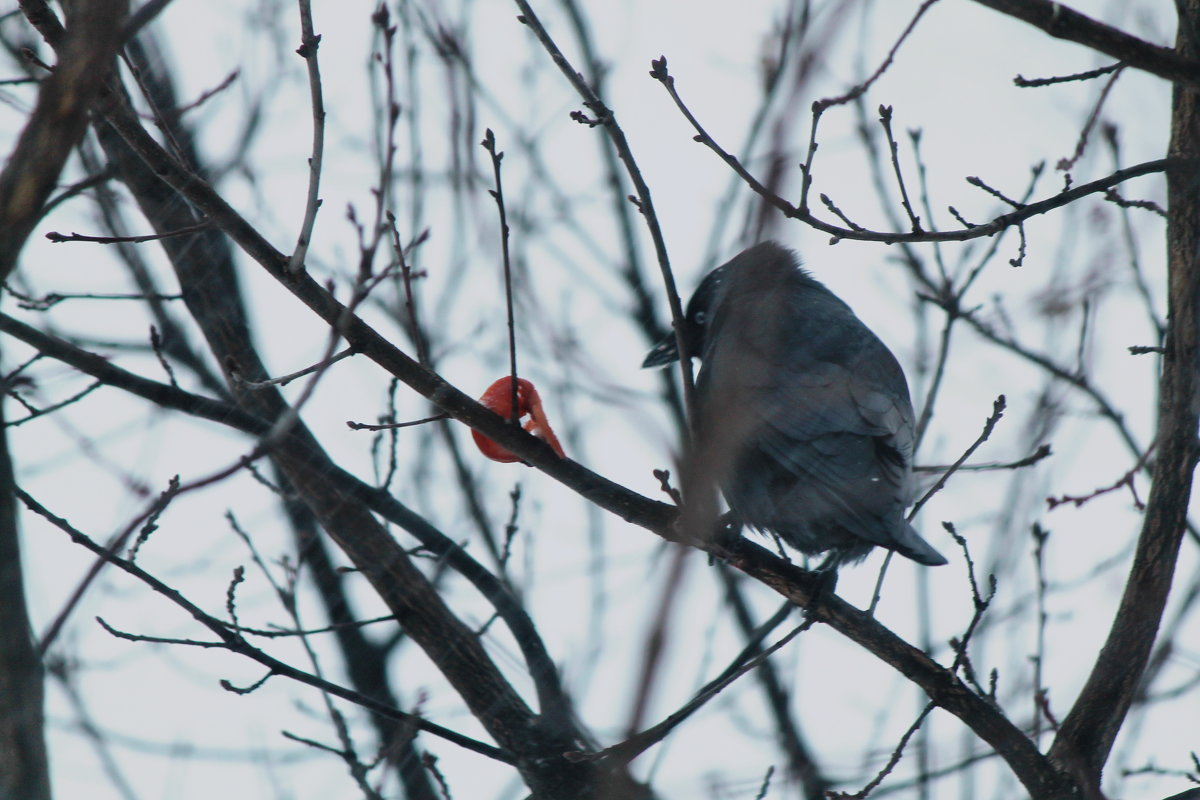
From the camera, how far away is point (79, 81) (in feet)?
5.06

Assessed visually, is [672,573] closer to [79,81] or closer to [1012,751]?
[79,81]

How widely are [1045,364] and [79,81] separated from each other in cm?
467

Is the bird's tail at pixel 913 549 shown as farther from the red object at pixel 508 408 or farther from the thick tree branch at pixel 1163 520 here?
the red object at pixel 508 408

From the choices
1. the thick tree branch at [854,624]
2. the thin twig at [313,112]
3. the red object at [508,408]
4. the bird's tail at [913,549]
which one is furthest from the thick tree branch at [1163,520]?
the thin twig at [313,112]

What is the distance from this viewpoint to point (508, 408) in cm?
339

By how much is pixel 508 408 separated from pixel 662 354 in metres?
2.41

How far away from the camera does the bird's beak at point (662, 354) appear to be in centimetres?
569

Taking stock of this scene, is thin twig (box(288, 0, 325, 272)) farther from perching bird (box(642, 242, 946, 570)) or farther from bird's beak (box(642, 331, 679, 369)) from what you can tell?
bird's beak (box(642, 331, 679, 369))

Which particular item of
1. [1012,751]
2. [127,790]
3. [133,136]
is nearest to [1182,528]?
[1012,751]

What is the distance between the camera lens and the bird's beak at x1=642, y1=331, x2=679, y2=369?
5.69m

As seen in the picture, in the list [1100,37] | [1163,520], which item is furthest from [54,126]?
[1163,520]

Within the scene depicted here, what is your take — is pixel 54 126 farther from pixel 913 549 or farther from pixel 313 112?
pixel 913 549

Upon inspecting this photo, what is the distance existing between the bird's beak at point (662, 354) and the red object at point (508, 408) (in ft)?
7.09

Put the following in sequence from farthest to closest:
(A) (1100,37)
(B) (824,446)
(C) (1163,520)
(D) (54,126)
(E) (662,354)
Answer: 1. (E) (662,354)
2. (B) (824,446)
3. (C) (1163,520)
4. (A) (1100,37)
5. (D) (54,126)
